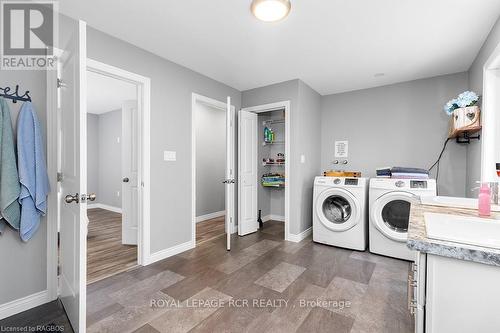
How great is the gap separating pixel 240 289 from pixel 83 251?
1304 millimetres

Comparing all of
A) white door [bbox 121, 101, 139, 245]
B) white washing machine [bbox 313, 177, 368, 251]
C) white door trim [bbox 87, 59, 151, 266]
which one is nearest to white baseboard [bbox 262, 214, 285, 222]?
white washing machine [bbox 313, 177, 368, 251]

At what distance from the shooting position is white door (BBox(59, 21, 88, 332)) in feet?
4.40

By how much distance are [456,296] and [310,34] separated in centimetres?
223

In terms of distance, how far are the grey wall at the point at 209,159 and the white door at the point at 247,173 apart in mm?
1267

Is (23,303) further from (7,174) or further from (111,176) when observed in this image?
(111,176)

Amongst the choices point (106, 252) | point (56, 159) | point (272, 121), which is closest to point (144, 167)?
point (56, 159)

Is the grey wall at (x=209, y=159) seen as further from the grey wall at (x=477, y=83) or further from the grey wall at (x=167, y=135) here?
the grey wall at (x=477, y=83)

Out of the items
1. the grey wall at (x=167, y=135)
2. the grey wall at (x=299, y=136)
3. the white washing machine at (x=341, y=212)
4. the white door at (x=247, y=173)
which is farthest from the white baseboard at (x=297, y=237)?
the grey wall at (x=167, y=135)

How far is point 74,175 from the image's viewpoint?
145 cm

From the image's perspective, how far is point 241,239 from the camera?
347 centimetres

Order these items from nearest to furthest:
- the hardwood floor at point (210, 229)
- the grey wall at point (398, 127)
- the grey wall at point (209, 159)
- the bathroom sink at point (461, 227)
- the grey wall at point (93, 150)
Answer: the bathroom sink at point (461, 227), the grey wall at point (398, 127), the hardwood floor at point (210, 229), the grey wall at point (209, 159), the grey wall at point (93, 150)

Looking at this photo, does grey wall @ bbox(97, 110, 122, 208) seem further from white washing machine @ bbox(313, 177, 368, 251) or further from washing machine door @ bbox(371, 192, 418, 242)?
washing machine door @ bbox(371, 192, 418, 242)

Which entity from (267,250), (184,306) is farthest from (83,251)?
(267,250)

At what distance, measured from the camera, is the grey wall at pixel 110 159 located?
5.46 m
